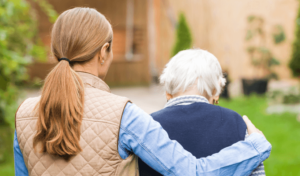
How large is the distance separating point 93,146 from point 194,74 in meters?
0.66

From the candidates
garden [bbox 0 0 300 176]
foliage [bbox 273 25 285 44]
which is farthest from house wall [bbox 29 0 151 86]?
garden [bbox 0 0 300 176]

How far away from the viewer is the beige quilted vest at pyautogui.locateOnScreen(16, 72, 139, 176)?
1205 millimetres

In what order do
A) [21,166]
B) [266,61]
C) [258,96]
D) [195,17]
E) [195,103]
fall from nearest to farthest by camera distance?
[21,166], [195,103], [258,96], [266,61], [195,17]

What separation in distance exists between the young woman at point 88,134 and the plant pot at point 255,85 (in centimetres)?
912

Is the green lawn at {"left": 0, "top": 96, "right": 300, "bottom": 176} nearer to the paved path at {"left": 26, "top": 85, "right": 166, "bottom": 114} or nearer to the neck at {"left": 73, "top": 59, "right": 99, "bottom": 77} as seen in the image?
the paved path at {"left": 26, "top": 85, "right": 166, "bottom": 114}

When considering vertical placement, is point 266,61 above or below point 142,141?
below

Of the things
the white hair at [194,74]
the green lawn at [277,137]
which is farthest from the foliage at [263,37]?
the white hair at [194,74]

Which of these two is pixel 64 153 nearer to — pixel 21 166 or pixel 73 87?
pixel 73 87

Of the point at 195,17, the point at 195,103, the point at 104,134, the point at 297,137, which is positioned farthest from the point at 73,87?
the point at 195,17

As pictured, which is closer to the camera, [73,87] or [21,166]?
[73,87]

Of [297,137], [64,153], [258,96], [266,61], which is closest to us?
[64,153]

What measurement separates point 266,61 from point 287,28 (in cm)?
260

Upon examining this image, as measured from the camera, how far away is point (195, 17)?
14.9 m

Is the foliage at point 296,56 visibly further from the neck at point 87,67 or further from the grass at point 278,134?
the neck at point 87,67
